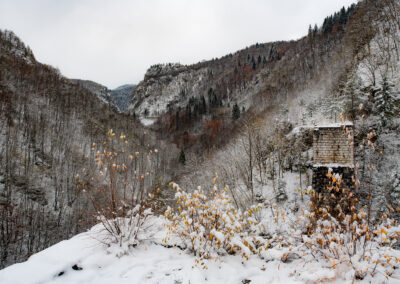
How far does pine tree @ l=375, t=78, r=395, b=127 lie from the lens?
11.7 metres

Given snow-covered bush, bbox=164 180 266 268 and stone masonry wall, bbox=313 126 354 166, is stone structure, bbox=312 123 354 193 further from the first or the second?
snow-covered bush, bbox=164 180 266 268

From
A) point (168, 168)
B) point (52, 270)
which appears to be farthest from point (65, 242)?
point (168, 168)

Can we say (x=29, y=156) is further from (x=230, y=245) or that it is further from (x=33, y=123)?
(x=230, y=245)

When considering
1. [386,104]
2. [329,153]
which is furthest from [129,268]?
[386,104]

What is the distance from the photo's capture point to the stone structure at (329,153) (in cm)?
809

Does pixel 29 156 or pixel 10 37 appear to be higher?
pixel 10 37

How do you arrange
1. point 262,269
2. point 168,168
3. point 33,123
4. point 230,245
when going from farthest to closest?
point 168,168, point 33,123, point 230,245, point 262,269

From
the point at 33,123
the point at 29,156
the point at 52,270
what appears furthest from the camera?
the point at 33,123

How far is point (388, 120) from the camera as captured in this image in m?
11.7

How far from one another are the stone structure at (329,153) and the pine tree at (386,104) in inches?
225

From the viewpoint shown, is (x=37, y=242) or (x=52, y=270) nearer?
(x=52, y=270)

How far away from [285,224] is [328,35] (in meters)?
62.9

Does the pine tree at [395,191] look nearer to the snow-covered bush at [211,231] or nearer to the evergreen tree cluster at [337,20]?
the snow-covered bush at [211,231]

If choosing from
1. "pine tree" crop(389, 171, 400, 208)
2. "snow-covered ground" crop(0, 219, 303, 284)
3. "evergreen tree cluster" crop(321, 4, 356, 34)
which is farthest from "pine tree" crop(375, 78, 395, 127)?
"evergreen tree cluster" crop(321, 4, 356, 34)
